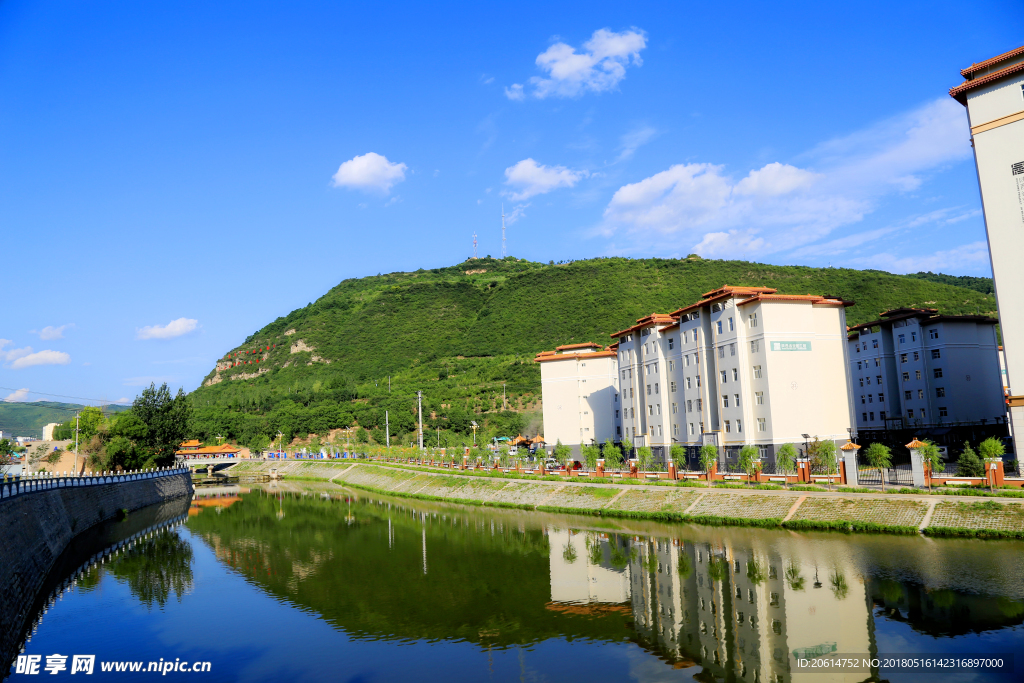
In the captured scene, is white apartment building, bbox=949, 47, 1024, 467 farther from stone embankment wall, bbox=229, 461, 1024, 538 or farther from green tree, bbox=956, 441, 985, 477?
stone embankment wall, bbox=229, 461, 1024, 538

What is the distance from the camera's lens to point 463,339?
16762 centimetres

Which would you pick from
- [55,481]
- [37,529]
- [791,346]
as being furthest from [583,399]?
[37,529]

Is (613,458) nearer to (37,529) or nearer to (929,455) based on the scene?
(929,455)

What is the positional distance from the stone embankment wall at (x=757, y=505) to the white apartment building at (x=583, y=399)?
16119 millimetres

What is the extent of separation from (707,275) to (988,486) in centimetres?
12121

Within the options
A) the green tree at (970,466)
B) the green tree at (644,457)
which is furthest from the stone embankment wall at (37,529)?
the green tree at (644,457)

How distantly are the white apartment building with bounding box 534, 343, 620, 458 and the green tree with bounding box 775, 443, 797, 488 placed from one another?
93.8 feet

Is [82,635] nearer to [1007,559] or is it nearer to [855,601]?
[855,601]

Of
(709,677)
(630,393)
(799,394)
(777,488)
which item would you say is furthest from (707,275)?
(709,677)

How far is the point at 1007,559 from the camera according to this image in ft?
75.2

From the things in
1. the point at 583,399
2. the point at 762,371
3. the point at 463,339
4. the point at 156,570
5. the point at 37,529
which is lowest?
the point at 156,570

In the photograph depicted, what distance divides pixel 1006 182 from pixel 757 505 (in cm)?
2233

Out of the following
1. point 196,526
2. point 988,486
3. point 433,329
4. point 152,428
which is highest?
point 433,329

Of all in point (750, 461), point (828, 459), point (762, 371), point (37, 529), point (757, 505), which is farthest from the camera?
point (762, 371)
